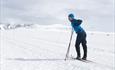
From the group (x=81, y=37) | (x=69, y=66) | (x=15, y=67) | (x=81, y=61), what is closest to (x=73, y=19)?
(x=81, y=37)

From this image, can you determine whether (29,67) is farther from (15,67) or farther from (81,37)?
(81,37)

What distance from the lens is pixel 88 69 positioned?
838cm

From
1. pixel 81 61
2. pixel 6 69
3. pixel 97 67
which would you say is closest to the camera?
pixel 6 69

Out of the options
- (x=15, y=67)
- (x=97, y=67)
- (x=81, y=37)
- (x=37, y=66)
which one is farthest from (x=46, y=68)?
(x=81, y=37)

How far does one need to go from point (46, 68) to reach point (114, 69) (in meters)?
2.30

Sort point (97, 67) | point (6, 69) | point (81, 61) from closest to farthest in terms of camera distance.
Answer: point (6, 69) → point (97, 67) → point (81, 61)

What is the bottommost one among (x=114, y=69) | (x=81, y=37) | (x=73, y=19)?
(x=114, y=69)

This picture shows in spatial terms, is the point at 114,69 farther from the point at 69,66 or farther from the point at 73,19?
the point at 73,19

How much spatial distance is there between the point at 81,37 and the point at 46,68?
270 centimetres

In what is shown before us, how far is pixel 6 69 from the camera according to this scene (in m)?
8.20

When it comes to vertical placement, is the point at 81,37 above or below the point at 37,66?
above

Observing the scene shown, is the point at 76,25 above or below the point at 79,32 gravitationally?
above

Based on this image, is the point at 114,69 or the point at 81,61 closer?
the point at 114,69

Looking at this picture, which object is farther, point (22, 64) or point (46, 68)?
point (22, 64)
